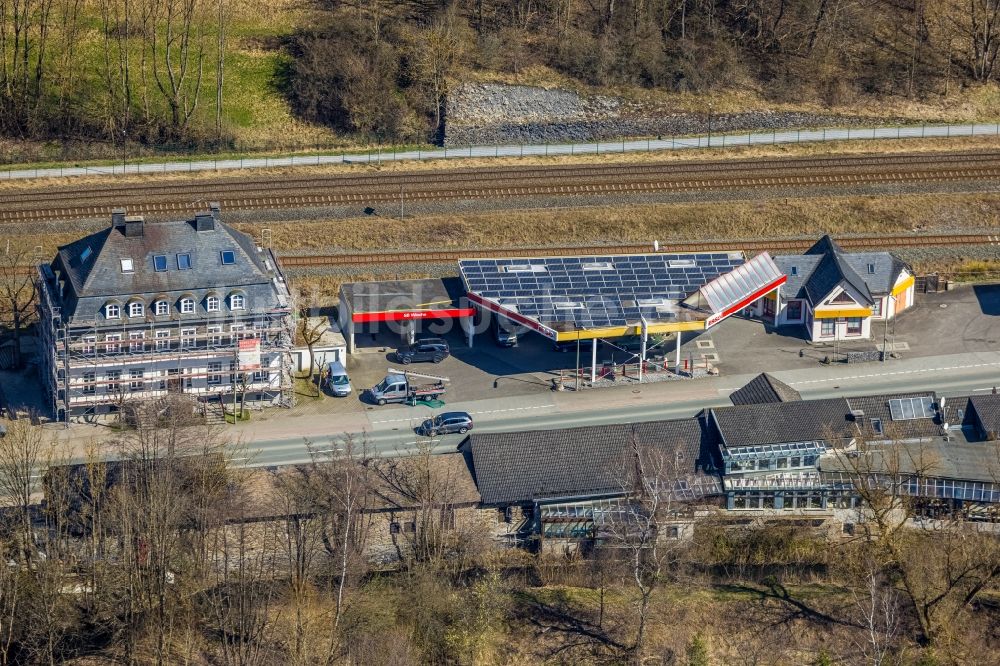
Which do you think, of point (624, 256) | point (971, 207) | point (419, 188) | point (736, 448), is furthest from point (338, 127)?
point (736, 448)

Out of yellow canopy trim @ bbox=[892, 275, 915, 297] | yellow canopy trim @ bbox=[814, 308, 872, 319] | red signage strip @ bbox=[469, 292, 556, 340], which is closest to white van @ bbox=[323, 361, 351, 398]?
red signage strip @ bbox=[469, 292, 556, 340]

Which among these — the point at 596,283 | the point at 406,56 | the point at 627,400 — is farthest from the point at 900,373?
the point at 406,56

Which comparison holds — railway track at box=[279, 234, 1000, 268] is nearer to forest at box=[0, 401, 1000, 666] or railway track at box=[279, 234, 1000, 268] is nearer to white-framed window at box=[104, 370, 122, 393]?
white-framed window at box=[104, 370, 122, 393]

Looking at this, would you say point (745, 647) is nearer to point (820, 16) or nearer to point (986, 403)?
point (986, 403)

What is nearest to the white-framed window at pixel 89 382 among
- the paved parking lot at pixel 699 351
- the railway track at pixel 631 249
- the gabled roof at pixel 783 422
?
the paved parking lot at pixel 699 351

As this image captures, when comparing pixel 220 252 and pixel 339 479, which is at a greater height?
pixel 220 252

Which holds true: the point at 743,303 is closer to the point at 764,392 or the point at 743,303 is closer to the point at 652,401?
the point at 652,401
